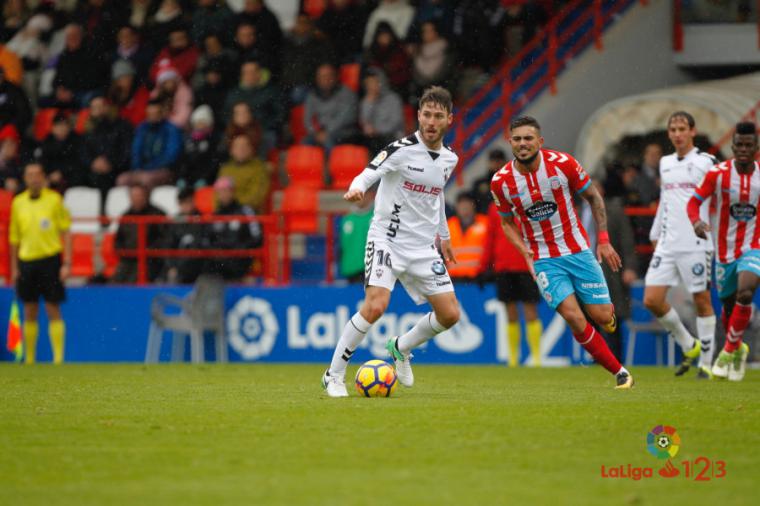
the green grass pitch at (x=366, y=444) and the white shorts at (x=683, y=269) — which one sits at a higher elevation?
the white shorts at (x=683, y=269)

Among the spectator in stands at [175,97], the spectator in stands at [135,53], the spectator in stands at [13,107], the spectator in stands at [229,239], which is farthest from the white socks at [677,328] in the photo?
the spectator in stands at [13,107]

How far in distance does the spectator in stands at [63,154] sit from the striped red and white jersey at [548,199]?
504 inches

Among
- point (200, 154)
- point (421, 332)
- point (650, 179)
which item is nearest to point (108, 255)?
point (200, 154)

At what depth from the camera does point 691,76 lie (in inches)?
890

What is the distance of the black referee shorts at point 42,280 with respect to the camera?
60.5 feet

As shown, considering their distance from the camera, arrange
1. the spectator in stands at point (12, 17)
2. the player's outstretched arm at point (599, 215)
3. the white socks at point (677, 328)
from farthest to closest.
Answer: the spectator in stands at point (12, 17)
the white socks at point (677, 328)
the player's outstretched arm at point (599, 215)

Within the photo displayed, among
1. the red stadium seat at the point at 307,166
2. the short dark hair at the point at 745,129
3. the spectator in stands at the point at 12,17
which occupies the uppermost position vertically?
the spectator in stands at the point at 12,17

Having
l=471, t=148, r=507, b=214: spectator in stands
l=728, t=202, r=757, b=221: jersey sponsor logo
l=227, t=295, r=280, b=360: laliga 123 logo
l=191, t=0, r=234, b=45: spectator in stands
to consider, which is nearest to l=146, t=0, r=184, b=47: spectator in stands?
l=191, t=0, r=234, b=45: spectator in stands

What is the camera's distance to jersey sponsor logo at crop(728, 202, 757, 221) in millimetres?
12883

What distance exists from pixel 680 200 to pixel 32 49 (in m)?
15.5

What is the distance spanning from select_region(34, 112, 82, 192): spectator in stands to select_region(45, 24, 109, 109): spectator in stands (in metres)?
1.41

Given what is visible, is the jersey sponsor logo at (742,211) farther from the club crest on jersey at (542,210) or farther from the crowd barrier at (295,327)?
the crowd barrier at (295,327)

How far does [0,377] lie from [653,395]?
6.67 m

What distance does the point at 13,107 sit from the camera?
24641mm
